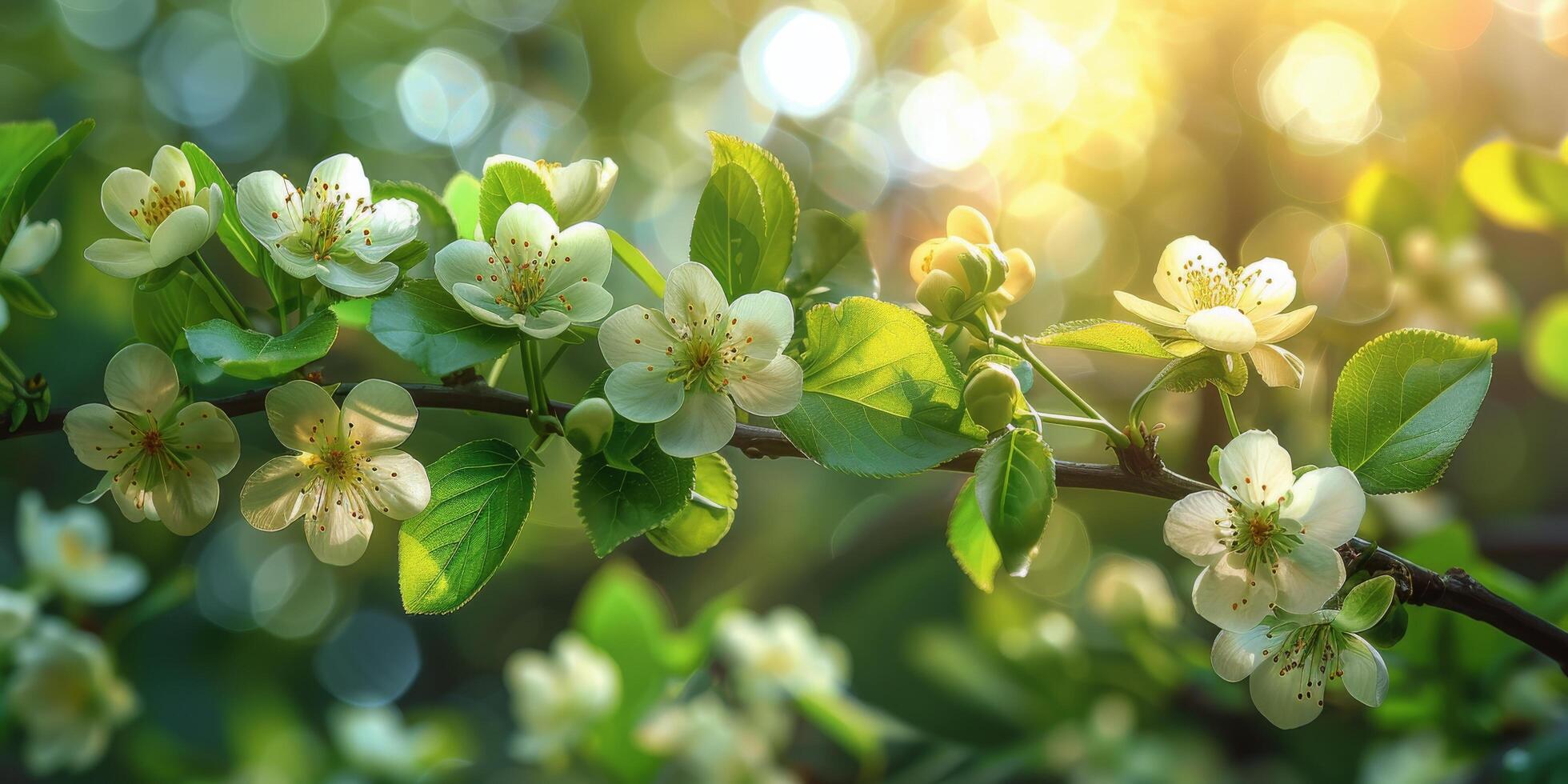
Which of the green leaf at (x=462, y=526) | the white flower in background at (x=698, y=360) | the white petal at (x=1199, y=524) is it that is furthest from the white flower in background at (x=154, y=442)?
the white petal at (x=1199, y=524)

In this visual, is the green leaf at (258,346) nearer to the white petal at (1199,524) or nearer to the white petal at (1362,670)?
the white petal at (1199,524)

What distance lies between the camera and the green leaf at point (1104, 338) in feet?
1.65

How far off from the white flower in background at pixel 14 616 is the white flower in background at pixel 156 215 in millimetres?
659

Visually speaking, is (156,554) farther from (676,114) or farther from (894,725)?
(676,114)

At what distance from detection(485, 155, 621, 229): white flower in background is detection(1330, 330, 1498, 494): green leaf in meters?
0.41

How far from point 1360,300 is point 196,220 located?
1272 millimetres

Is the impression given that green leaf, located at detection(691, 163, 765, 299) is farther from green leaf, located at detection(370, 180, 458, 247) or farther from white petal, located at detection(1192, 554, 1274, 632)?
white petal, located at detection(1192, 554, 1274, 632)

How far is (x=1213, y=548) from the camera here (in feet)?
1.59

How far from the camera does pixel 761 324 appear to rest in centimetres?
50

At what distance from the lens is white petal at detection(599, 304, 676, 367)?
0.50 meters

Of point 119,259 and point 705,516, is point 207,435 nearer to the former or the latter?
point 119,259

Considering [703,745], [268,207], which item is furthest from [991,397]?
[703,745]

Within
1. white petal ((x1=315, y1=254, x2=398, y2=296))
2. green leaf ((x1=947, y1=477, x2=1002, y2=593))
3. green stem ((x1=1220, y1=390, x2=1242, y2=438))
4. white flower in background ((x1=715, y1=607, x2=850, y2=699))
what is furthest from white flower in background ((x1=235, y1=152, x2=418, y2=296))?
white flower in background ((x1=715, y1=607, x2=850, y2=699))

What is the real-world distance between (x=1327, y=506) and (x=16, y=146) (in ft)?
2.44
